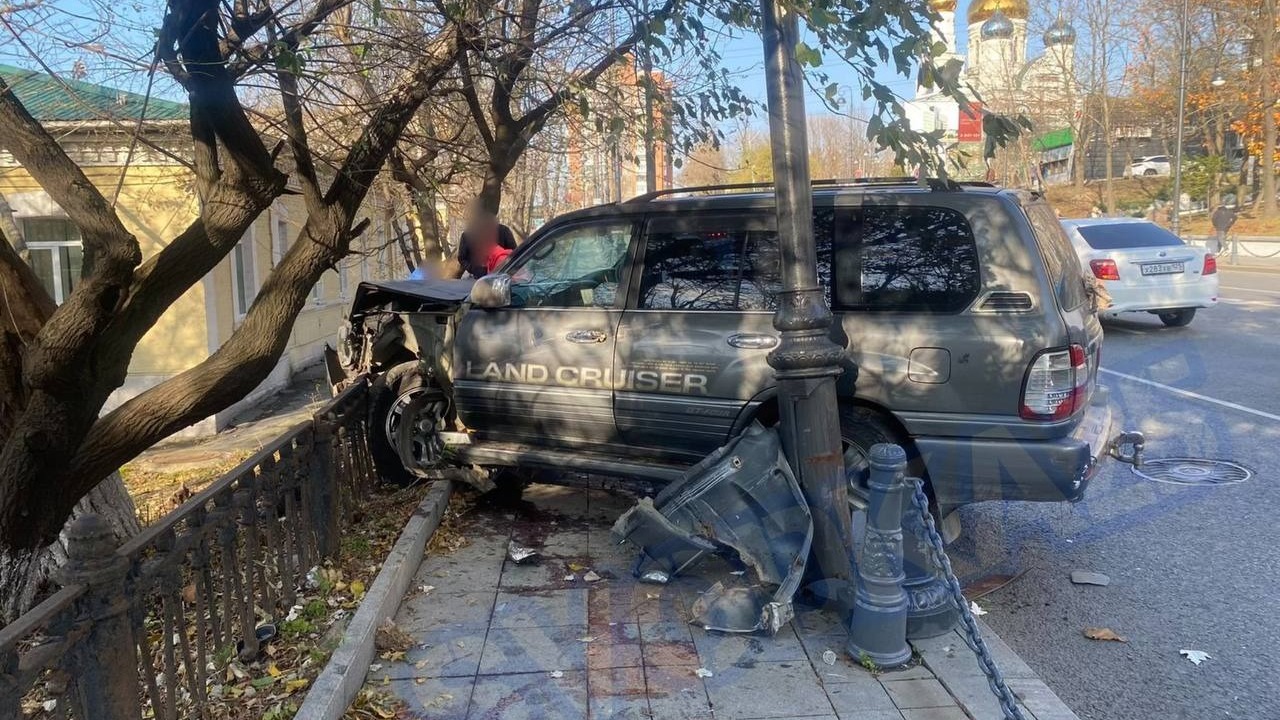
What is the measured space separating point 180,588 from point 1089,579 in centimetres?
440

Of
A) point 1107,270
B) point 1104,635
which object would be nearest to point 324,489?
point 1104,635

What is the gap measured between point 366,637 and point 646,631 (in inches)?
49.7

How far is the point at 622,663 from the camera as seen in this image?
12.8 ft

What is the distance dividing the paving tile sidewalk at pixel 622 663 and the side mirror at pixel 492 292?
1522mm

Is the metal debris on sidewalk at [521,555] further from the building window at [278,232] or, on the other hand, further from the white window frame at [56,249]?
the building window at [278,232]

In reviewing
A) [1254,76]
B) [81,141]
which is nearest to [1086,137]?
[1254,76]

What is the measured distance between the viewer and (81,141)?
10.6 m

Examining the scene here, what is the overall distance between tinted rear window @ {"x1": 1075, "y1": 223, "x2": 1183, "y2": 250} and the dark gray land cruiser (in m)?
8.98

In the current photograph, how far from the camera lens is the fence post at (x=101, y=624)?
267cm

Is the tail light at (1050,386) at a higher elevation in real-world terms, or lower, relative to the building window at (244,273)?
lower

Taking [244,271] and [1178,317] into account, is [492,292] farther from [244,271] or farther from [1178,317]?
[1178,317]

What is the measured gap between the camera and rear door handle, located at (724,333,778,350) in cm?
470

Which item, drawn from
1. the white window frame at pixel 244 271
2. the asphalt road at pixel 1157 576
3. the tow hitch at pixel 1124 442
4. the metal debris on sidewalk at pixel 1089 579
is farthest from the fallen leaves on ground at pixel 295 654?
the white window frame at pixel 244 271

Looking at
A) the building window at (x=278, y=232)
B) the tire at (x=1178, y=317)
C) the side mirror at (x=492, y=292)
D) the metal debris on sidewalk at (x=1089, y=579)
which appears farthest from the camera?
the building window at (x=278, y=232)
